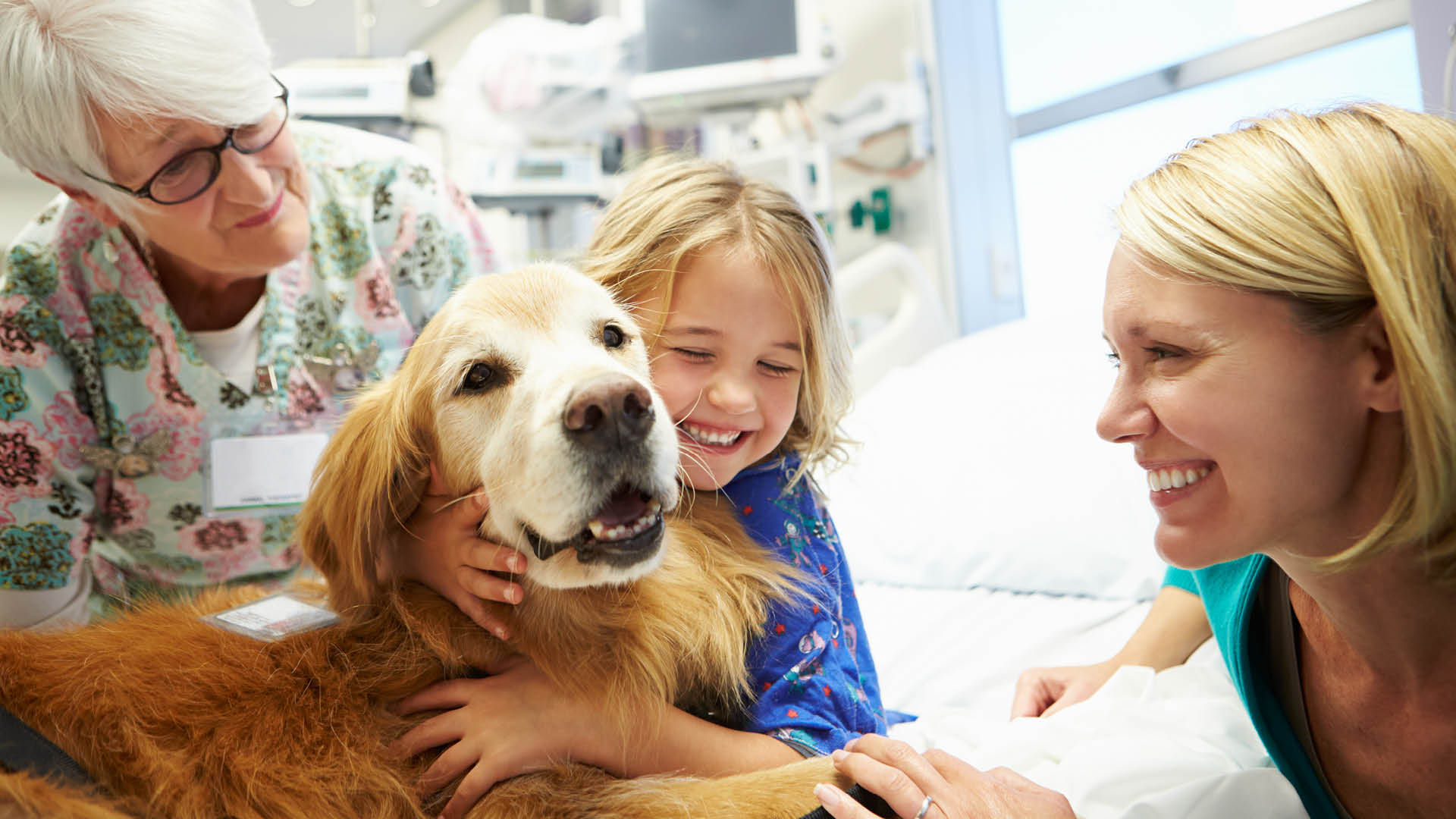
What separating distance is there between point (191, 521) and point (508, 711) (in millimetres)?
1003

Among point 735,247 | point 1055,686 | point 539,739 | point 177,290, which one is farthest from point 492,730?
point 177,290

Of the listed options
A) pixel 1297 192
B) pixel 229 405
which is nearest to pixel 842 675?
pixel 1297 192

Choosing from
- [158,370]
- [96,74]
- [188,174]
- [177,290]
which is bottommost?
[158,370]

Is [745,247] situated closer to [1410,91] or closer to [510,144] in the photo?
[1410,91]

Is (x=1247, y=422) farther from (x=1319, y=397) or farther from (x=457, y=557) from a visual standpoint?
(x=457, y=557)

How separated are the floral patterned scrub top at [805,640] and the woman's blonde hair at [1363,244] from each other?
1.84ft

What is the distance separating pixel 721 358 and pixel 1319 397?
0.67m

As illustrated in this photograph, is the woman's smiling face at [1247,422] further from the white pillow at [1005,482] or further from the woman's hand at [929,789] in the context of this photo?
the white pillow at [1005,482]

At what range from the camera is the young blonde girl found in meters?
0.97

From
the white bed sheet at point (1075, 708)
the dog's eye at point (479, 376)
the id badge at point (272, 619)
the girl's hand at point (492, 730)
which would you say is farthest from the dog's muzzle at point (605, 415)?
the white bed sheet at point (1075, 708)

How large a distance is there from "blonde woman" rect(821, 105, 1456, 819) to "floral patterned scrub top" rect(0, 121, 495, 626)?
1232 mm

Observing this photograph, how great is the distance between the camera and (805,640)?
3.74 feet

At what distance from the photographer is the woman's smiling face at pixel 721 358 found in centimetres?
119

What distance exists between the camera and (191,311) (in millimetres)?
1636
